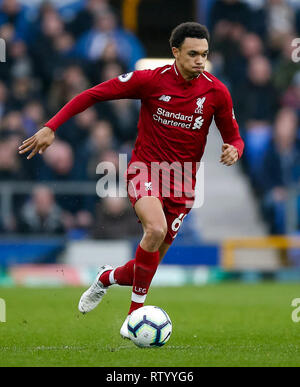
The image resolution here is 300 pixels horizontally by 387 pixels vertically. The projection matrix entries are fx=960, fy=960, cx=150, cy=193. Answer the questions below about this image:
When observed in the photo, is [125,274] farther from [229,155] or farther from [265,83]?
[265,83]

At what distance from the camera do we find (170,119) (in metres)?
8.23

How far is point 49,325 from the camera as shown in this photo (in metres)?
9.27

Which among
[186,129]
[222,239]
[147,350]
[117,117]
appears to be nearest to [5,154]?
[117,117]

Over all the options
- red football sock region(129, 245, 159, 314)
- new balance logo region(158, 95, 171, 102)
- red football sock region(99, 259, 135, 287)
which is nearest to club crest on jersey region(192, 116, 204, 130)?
new balance logo region(158, 95, 171, 102)

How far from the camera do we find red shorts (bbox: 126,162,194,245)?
26.6 feet

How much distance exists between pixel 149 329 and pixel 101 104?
8.88 m

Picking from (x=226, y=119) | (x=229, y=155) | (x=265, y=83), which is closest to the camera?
(x=229, y=155)

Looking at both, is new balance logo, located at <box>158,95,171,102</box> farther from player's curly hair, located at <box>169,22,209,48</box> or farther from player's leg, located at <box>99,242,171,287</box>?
player's leg, located at <box>99,242,171,287</box>

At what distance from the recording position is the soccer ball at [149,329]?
24.5 ft

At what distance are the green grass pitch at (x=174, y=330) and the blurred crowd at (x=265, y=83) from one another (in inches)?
111

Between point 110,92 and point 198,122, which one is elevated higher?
point 110,92

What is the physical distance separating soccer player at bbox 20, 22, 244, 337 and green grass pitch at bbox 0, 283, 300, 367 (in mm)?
702

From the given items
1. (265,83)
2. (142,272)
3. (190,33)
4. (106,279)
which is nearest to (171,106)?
(190,33)

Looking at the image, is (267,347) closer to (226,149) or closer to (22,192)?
(226,149)
